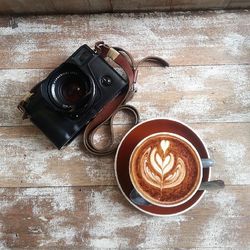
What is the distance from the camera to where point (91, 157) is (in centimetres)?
78

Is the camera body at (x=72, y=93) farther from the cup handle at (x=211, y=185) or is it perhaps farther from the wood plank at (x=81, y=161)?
the cup handle at (x=211, y=185)

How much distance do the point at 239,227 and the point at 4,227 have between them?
0.48 meters

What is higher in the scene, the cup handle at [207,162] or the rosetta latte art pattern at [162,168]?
the rosetta latte art pattern at [162,168]

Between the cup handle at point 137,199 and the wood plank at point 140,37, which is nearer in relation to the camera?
the cup handle at point 137,199

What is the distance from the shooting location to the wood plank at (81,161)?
776 mm

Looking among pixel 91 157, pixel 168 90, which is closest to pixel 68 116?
pixel 91 157

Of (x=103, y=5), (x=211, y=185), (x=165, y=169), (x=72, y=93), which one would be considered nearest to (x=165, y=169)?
(x=165, y=169)

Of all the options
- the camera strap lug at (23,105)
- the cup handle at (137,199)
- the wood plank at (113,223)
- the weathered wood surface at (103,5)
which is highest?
the weathered wood surface at (103,5)

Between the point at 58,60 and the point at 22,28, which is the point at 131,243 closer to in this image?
the point at 58,60

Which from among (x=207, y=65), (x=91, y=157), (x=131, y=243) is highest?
(x=207, y=65)

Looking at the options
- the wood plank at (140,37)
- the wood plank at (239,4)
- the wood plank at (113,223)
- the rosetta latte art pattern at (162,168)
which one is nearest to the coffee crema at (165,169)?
the rosetta latte art pattern at (162,168)

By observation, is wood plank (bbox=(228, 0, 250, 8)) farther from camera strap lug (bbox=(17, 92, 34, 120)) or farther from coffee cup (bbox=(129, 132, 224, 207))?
camera strap lug (bbox=(17, 92, 34, 120))

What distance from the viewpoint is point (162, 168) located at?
2.20 ft

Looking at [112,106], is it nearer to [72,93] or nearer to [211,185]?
[72,93]
